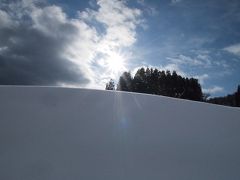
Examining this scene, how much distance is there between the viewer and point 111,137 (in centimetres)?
277

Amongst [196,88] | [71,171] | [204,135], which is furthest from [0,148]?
[196,88]

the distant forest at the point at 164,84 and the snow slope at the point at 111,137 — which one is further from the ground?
the distant forest at the point at 164,84

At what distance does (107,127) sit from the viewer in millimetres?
2906

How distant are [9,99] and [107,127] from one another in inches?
52.5

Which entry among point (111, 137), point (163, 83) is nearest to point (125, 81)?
point (163, 83)

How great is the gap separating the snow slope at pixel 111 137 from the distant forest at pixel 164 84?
2121 cm

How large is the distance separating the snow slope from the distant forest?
21.2m

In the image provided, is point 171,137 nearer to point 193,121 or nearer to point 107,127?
point 193,121

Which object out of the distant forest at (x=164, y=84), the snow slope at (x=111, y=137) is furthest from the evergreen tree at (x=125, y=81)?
the snow slope at (x=111, y=137)

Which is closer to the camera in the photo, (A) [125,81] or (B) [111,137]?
(B) [111,137]

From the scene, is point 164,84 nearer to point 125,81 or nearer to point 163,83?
point 163,83

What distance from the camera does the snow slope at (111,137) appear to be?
7.56ft

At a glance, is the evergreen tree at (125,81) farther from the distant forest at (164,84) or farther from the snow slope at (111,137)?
the snow slope at (111,137)

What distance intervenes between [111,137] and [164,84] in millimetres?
23518
